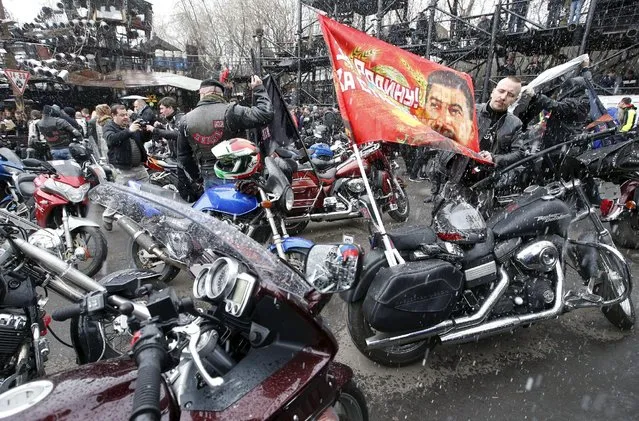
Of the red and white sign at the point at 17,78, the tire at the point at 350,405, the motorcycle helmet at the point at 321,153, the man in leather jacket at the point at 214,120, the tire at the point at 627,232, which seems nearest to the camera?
the tire at the point at 350,405

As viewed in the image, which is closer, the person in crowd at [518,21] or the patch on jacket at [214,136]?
the patch on jacket at [214,136]

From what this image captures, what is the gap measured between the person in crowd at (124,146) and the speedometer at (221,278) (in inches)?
188

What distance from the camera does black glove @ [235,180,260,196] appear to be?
3705 mm

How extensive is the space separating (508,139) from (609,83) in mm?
9342

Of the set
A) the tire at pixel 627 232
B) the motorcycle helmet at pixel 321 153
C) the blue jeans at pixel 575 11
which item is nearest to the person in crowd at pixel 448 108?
the tire at pixel 627 232

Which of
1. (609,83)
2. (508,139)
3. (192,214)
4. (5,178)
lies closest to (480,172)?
(508,139)

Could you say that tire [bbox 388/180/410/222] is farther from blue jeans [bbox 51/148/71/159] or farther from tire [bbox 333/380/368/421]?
blue jeans [bbox 51/148/71/159]

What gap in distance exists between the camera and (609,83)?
34.1 ft

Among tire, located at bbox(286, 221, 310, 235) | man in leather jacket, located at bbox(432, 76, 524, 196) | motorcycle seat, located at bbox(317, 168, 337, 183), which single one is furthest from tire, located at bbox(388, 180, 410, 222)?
man in leather jacket, located at bbox(432, 76, 524, 196)

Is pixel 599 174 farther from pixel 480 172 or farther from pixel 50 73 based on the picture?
pixel 50 73

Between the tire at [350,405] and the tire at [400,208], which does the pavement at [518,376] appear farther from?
the tire at [400,208]

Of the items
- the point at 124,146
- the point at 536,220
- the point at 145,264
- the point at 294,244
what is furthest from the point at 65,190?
the point at 536,220

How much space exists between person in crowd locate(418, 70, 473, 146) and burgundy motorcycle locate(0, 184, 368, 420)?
5.21 ft

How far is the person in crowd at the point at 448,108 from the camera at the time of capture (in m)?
2.77
